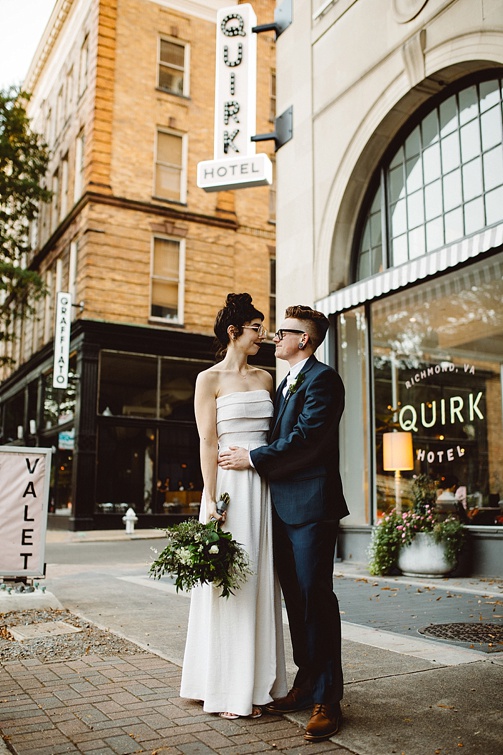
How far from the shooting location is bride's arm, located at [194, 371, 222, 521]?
365 cm

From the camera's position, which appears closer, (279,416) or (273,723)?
(273,723)

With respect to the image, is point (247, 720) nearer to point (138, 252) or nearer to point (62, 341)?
point (62, 341)

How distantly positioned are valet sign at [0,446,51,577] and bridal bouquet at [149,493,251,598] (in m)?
3.74

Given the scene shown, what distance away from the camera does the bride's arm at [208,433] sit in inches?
144

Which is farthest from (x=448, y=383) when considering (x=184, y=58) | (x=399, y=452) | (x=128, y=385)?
(x=184, y=58)

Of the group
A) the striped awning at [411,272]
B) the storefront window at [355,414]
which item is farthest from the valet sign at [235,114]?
the storefront window at [355,414]

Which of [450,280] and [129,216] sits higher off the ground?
[129,216]

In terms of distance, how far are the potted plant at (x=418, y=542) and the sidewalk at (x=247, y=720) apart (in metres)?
2.91

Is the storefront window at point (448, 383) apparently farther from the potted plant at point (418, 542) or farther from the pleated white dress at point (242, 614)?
the pleated white dress at point (242, 614)

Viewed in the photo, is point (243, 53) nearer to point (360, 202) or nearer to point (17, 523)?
point (360, 202)

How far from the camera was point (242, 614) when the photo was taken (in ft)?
11.6

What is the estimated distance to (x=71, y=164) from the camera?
24234 mm

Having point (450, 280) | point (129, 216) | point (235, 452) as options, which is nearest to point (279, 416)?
point (235, 452)

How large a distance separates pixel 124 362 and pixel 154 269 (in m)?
3.31
